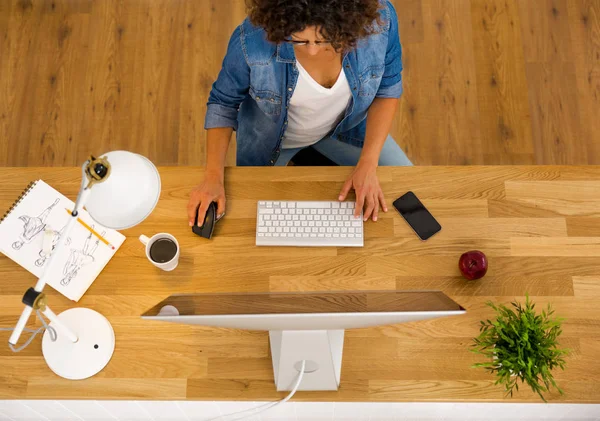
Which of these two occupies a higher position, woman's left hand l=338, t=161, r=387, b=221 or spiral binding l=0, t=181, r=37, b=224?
woman's left hand l=338, t=161, r=387, b=221

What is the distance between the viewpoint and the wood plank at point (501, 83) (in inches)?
96.0

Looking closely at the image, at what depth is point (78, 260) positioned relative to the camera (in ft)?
4.48

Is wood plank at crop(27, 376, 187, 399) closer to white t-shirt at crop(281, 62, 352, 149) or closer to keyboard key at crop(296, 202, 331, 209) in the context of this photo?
keyboard key at crop(296, 202, 331, 209)

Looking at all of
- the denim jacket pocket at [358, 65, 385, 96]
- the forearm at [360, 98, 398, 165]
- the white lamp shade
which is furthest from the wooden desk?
the white lamp shade

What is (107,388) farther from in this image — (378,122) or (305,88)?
(378,122)

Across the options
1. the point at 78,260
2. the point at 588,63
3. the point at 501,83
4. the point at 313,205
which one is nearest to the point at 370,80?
the point at 313,205

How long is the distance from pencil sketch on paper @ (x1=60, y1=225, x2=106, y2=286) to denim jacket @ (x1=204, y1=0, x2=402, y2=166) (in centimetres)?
46

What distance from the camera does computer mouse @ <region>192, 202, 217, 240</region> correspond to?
139 cm

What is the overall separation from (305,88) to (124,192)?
633mm

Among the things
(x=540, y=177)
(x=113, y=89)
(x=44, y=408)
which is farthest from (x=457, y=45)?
(x=44, y=408)

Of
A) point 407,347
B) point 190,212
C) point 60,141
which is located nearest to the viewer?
point 407,347

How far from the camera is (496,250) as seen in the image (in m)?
1.38

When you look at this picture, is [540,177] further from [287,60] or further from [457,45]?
[457,45]

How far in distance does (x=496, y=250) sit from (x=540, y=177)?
0.85 ft
